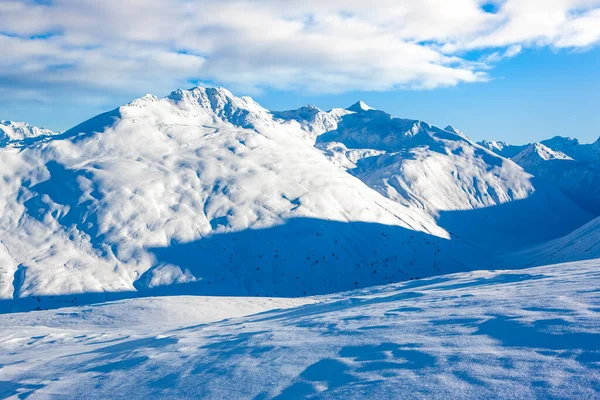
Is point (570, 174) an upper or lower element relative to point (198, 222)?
upper

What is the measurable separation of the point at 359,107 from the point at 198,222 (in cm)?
11881

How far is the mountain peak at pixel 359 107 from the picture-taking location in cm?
15000

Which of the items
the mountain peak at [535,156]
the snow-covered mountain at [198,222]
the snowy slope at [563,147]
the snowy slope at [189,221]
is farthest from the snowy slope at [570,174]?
the snowy slope at [189,221]

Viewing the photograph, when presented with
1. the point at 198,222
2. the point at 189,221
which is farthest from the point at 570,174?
the point at 189,221

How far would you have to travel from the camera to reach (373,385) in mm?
6340

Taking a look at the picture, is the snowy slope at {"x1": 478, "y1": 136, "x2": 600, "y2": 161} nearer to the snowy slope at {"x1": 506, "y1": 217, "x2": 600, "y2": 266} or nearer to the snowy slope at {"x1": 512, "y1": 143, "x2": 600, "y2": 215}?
the snowy slope at {"x1": 512, "y1": 143, "x2": 600, "y2": 215}

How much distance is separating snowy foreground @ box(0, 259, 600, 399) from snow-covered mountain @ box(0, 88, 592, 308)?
22.1m

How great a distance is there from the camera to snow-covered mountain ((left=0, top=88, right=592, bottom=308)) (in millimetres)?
35000

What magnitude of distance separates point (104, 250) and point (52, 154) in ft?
65.8

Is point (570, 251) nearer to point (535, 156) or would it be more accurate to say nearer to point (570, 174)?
point (570, 174)

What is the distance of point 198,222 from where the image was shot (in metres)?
41.7

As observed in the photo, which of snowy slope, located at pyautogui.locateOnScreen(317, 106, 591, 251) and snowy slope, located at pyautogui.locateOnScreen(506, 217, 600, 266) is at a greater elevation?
snowy slope, located at pyautogui.locateOnScreen(317, 106, 591, 251)

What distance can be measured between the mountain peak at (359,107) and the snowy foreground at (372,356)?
463 feet

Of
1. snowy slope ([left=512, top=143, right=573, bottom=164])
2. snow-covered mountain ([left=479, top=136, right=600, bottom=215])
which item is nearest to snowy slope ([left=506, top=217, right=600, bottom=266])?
snow-covered mountain ([left=479, top=136, right=600, bottom=215])
